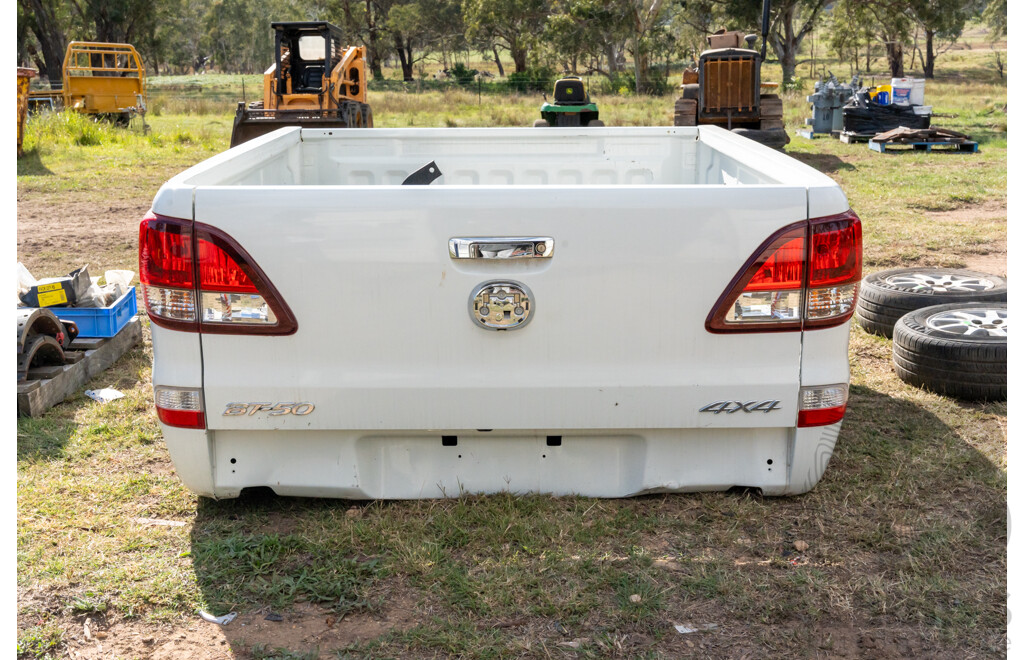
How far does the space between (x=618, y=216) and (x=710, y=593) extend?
4.27 feet

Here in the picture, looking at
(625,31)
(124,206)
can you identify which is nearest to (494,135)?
(124,206)

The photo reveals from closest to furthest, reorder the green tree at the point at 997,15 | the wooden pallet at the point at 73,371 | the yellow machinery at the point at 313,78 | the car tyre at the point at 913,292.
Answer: the wooden pallet at the point at 73,371, the car tyre at the point at 913,292, the yellow machinery at the point at 313,78, the green tree at the point at 997,15

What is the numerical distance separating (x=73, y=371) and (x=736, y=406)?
401 cm

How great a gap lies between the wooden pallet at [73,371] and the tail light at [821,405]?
13.0 ft

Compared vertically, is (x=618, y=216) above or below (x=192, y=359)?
above

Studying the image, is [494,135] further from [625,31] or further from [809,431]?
[625,31]

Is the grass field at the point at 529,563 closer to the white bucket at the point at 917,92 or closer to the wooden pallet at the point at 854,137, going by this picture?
the wooden pallet at the point at 854,137

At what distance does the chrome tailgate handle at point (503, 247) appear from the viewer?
3100 mm

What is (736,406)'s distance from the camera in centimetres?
326

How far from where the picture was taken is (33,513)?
12.9 ft

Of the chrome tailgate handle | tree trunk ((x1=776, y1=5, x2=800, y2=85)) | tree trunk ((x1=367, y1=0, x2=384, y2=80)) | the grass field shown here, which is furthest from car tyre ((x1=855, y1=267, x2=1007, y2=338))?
tree trunk ((x1=367, y1=0, x2=384, y2=80))

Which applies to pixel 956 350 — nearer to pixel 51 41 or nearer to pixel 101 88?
→ pixel 101 88

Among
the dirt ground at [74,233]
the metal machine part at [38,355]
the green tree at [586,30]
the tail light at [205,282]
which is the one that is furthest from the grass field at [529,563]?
the green tree at [586,30]

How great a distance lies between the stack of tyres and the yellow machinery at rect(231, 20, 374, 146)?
33.6ft
